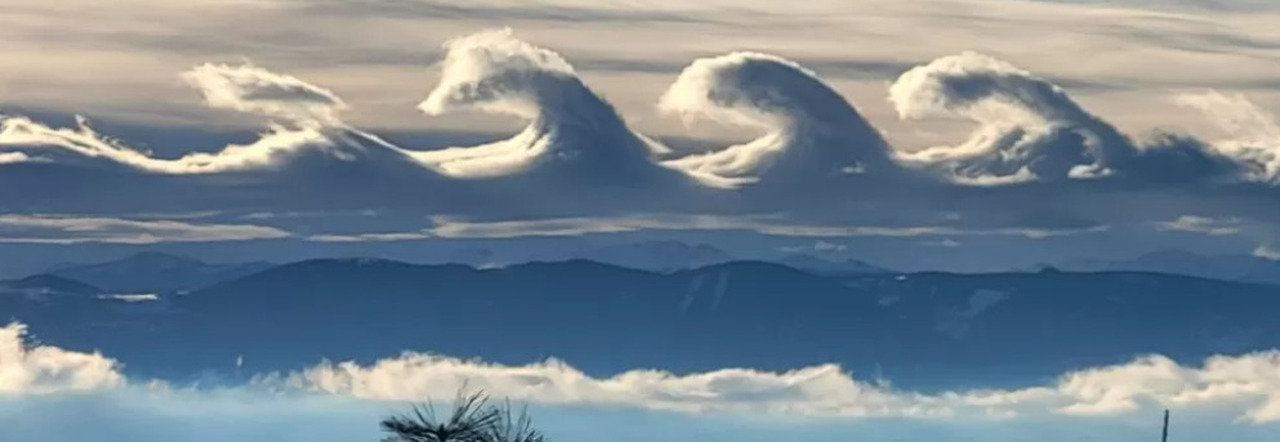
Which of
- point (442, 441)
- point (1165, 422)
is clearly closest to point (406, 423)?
point (442, 441)

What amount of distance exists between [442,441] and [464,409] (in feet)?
4.55

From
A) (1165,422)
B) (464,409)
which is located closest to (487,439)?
(464,409)

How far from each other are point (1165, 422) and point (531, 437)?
62.4 ft

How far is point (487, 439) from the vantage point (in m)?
118

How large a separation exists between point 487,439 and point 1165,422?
20.2 meters

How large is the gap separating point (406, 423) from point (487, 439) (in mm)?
2794

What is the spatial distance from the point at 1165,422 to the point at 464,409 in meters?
20.9

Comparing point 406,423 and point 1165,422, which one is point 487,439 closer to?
point 406,423

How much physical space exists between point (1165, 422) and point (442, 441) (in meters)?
21.5

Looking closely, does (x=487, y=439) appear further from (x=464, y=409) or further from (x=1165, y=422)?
(x=1165, y=422)

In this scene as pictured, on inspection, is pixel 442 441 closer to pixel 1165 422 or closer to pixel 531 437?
pixel 531 437

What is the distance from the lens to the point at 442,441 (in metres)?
116

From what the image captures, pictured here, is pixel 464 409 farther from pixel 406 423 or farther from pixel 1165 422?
pixel 1165 422

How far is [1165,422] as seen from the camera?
119062 millimetres
